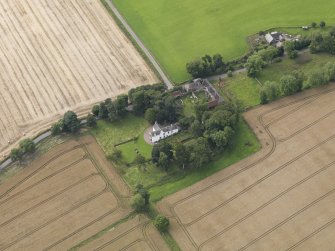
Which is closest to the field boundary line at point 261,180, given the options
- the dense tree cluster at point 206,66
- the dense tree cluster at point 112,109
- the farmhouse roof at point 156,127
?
the farmhouse roof at point 156,127

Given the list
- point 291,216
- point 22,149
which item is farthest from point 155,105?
point 291,216

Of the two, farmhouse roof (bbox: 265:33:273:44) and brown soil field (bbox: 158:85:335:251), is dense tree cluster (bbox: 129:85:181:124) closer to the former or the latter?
brown soil field (bbox: 158:85:335:251)

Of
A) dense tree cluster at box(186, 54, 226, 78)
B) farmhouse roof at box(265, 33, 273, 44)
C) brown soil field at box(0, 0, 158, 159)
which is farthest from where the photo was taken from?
farmhouse roof at box(265, 33, 273, 44)

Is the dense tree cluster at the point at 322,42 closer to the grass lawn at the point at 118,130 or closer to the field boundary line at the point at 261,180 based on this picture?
the field boundary line at the point at 261,180

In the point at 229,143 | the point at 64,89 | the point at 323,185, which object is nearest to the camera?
the point at 323,185

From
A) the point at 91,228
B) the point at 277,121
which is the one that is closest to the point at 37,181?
the point at 91,228

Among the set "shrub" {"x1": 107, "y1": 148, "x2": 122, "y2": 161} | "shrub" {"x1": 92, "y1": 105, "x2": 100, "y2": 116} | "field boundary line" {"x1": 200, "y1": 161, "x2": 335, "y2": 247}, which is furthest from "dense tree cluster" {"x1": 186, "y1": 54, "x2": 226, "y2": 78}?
"field boundary line" {"x1": 200, "y1": 161, "x2": 335, "y2": 247}

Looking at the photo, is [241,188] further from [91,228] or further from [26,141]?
[26,141]

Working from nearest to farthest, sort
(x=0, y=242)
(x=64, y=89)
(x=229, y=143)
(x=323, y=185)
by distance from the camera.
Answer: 1. (x=0, y=242)
2. (x=323, y=185)
3. (x=229, y=143)
4. (x=64, y=89)
